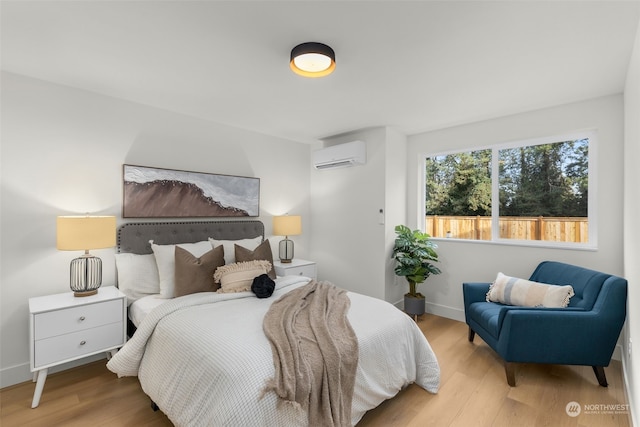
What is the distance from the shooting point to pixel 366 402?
5.98ft

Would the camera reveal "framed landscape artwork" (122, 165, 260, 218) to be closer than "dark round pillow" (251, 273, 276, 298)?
No

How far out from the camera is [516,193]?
3.39 metres

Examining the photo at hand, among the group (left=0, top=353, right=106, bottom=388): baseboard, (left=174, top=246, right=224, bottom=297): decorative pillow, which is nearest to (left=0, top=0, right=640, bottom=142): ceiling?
(left=174, top=246, right=224, bottom=297): decorative pillow

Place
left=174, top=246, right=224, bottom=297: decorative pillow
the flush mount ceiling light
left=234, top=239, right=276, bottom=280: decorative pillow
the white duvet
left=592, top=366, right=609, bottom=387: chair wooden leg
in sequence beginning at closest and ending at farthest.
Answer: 1. the white duvet
2. the flush mount ceiling light
3. left=592, top=366, right=609, bottom=387: chair wooden leg
4. left=174, top=246, right=224, bottom=297: decorative pillow
5. left=234, top=239, right=276, bottom=280: decorative pillow

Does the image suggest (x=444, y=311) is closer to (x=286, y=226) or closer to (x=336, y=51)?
(x=286, y=226)

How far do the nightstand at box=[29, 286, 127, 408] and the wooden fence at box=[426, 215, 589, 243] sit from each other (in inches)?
143

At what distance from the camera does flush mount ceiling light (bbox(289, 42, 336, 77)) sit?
6.24 feet

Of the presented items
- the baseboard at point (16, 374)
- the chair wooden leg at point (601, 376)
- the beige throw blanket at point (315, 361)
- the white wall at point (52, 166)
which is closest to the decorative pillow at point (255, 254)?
the beige throw blanket at point (315, 361)

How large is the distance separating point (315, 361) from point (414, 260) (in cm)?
229

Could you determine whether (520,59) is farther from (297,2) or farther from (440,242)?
(440,242)

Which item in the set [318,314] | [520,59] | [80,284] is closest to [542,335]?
[318,314]

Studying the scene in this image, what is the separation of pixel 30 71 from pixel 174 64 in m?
1.19


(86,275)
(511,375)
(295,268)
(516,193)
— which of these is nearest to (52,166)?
(86,275)

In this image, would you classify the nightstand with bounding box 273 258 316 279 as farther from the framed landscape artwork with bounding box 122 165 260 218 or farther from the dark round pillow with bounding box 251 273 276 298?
the dark round pillow with bounding box 251 273 276 298
